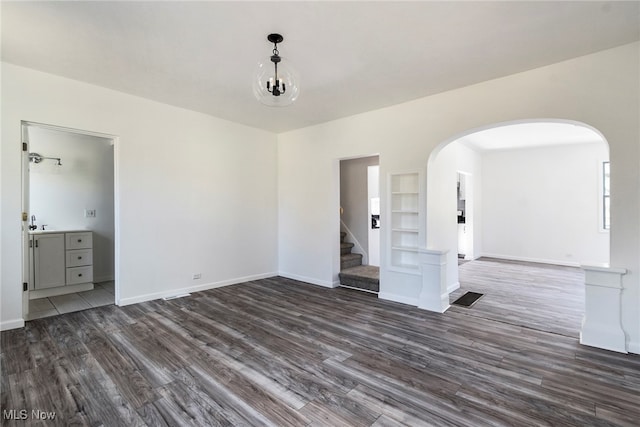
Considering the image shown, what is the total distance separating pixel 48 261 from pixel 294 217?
4044 millimetres

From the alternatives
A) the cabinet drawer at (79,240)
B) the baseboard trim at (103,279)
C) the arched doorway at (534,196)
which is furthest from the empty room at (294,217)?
the arched doorway at (534,196)

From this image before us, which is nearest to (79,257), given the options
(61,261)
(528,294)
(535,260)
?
(61,261)

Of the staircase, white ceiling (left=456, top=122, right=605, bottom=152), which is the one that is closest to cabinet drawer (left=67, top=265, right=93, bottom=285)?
the staircase

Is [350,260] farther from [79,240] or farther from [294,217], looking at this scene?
[79,240]

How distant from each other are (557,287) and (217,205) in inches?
244

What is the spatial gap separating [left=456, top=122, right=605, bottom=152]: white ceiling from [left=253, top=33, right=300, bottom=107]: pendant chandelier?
4133mm

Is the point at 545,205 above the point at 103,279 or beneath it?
above

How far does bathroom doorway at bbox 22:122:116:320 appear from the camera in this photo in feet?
14.9

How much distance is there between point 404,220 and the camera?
4.63 m

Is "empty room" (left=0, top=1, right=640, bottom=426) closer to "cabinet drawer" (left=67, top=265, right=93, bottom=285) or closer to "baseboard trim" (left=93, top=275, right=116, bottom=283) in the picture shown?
"cabinet drawer" (left=67, top=265, right=93, bottom=285)

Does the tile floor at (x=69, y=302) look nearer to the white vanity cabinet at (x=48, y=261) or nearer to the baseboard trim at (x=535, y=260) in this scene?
the white vanity cabinet at (x=48, y=261)

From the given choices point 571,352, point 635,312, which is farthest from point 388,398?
point 635,312

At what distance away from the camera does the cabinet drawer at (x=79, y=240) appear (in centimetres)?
483

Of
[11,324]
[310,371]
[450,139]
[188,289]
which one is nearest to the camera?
[310,371]
